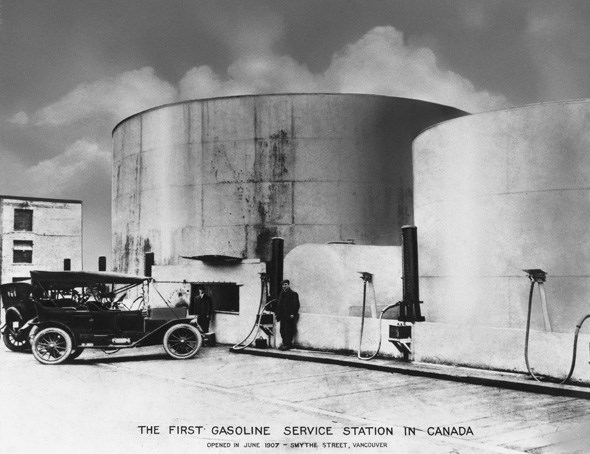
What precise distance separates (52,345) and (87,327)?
32.5 inches

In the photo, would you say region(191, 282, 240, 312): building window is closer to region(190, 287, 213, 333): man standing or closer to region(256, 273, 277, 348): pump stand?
region(190, 287, 213, 333): man standing

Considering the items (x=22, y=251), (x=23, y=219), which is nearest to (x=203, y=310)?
(x=22, y=251)

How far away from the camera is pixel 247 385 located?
11.4 m

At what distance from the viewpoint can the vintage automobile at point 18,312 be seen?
16500 mm

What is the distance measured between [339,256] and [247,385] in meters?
7.67

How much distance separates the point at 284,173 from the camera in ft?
84.3

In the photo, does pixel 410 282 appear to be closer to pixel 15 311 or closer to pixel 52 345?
pixel 52 345

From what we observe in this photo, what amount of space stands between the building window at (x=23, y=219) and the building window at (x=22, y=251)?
114 centimetres

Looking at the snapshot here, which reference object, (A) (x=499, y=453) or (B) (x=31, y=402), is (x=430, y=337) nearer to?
(A) (x=499, y=453)

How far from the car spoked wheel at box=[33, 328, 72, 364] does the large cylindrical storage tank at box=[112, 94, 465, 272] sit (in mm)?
11588

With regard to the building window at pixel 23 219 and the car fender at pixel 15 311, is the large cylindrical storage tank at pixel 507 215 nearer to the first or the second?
the car fender at pixel 15 311

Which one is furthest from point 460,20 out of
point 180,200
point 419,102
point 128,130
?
point 128,130

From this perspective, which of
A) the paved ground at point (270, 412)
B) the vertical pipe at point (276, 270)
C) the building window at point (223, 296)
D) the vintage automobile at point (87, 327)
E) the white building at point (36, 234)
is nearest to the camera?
the paved ground at point (270, 412)

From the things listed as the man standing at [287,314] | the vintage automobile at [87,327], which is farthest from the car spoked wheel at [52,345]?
the man standing at [287,314]
